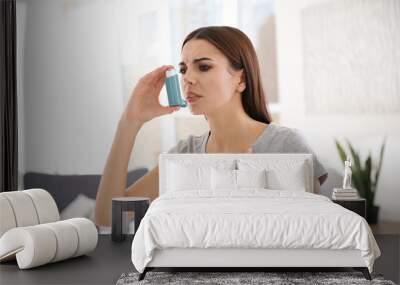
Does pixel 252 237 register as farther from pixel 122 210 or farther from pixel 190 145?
pixel 190 145

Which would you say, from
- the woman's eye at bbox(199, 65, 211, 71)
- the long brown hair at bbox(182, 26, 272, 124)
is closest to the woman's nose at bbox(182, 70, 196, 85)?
the woman's eye at bbox(199, 65, 211, 71)

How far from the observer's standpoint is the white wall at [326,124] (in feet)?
22.3

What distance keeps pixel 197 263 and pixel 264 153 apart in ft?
7.48

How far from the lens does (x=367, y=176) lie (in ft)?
22.3

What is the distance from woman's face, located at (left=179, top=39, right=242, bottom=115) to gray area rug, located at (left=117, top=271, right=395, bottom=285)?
2.32 m

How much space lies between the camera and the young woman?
6.72m

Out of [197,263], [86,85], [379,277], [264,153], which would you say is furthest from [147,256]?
[86,85]

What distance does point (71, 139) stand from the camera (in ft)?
23.1

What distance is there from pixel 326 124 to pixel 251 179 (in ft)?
4.00

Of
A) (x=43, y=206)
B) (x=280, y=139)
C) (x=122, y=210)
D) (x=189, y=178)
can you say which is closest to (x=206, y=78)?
(x=280, y=139)

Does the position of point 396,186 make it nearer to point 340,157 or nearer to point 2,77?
point 340,157

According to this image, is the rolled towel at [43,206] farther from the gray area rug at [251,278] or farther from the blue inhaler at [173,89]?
the blue inhaler at [173,89]

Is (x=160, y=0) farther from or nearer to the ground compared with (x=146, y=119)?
farther from the ground

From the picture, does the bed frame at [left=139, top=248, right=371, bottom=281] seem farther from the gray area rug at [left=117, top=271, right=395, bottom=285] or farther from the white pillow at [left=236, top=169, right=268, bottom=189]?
the white pillow at [left=236, top=169, right=268, bottom=189]
